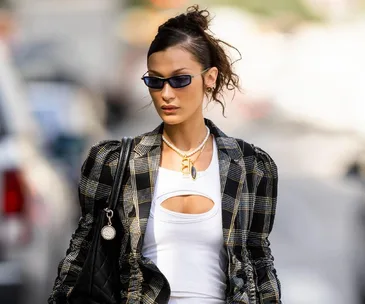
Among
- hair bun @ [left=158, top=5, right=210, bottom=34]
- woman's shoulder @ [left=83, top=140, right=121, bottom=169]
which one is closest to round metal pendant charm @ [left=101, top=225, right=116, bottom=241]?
woman's shoulder @ [left=83, top=140, right=121, bottom=169]

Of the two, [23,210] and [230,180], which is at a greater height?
[230,180]

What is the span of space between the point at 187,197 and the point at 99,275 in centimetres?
36

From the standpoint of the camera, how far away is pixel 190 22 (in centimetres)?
373

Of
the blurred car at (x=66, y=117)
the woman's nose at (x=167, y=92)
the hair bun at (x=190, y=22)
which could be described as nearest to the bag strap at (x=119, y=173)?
the woman's nose at (x=167, y=92)

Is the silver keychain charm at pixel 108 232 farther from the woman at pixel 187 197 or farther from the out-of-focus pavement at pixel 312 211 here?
the out-of-focus pavement at pixel 312 211

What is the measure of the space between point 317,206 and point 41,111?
539 cm

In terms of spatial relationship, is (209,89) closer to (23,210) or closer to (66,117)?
(23,210)

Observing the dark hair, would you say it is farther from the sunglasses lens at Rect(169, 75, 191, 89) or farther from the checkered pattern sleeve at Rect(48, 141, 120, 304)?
the checkered pattern sleeve at Rect(48, 141, 120, 304)

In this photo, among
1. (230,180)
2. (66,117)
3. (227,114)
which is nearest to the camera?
(230,180)

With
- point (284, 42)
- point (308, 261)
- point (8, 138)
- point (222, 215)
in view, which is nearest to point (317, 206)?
point (308, 261)

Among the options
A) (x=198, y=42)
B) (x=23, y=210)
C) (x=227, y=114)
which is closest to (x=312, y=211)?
(x=23, y=210)

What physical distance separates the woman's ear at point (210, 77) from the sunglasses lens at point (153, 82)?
0.18 m

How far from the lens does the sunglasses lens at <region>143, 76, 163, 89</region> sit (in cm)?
358

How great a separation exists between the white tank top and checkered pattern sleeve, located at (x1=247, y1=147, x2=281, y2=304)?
5.6 inches
